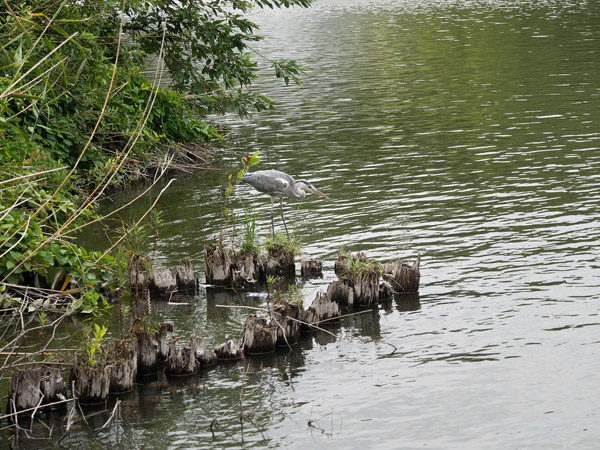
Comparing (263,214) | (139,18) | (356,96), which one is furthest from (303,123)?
(263,214)

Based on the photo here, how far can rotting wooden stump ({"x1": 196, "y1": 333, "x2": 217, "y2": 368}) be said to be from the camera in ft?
29.2

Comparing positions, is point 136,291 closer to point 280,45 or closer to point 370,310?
point 370,310

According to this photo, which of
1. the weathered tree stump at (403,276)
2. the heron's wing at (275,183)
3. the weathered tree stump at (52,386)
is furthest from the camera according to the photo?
the heron's wing at (275,183)

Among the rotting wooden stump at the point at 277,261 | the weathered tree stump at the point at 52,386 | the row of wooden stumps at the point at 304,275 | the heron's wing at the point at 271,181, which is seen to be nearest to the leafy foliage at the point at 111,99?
the row of wooden stumps at the point at 304,275

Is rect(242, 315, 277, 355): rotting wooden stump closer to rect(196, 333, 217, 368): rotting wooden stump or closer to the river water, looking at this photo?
the river water

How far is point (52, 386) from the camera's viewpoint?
801 cm

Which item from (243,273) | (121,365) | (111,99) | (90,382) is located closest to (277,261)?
(243,273)

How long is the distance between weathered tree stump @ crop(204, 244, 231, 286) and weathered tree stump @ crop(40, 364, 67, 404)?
3.84 metres

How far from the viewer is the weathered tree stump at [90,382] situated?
809 centimetres

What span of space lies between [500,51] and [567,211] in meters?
23.5

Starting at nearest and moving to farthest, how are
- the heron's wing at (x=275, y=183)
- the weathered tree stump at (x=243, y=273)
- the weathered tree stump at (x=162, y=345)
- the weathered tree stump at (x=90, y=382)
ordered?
the weathered tree stump at (x=90, y=382), the weathered tree stump at (x=162, y=345), the weathered tree stump at (x=243, y=273), the heron's wing at (x=275, y=183)

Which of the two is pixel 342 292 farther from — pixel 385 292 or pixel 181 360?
pixel 181 360

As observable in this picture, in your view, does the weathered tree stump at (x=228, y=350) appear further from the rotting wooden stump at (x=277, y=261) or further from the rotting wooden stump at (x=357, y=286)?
the rotting wooden stump at (x=277, y=261)

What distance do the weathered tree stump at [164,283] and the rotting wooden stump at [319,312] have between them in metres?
2.41
